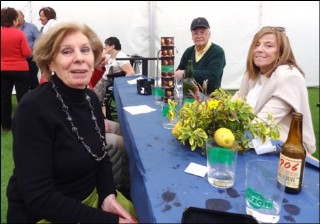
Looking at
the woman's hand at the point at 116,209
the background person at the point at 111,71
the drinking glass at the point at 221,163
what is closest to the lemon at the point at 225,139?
the drinking glass at the point at 221,163

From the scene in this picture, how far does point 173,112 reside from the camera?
1.20 metres

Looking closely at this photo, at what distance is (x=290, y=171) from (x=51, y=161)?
0.72m

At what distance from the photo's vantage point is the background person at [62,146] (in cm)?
91

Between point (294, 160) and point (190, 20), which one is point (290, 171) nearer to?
point (294, 160)

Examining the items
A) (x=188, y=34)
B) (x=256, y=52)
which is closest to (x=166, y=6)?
(x=188, y=34)

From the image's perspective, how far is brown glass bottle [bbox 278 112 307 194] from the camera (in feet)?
2.51

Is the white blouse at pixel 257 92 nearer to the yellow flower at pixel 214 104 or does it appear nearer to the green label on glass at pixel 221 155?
the yellow flower at pixel 214 104

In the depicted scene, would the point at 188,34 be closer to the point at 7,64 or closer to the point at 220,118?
the point at 220,118

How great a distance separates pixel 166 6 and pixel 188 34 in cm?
69

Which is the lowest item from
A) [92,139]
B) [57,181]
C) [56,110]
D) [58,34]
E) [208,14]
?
[57,181]

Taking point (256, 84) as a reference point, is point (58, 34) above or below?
above

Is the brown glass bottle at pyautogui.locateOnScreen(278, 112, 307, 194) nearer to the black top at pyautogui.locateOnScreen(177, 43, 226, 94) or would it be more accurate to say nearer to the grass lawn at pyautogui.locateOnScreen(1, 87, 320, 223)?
the grass lawn at pyautogui.locateOnScreen(1, 87, 320, 223)

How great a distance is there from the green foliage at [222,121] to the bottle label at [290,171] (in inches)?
9.0

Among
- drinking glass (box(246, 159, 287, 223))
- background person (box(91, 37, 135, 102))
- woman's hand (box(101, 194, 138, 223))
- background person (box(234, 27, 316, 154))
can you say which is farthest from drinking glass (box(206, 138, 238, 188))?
background person (box(91, 37, 135, 102))
